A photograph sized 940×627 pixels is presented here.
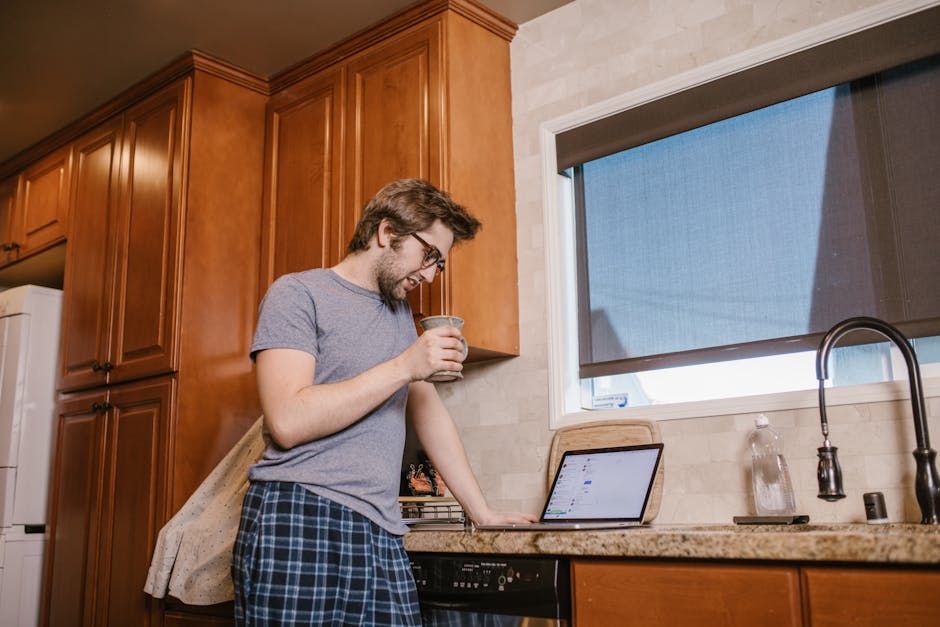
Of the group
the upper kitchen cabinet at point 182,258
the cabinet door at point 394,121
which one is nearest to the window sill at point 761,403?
the cabinet door at point 394,121

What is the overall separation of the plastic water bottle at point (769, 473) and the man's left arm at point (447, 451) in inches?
20.5

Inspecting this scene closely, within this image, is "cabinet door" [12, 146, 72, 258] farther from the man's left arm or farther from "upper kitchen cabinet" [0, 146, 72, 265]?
the man's left arm

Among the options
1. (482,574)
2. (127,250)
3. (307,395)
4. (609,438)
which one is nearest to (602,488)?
(609,438)

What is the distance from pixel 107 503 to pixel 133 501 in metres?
0.18

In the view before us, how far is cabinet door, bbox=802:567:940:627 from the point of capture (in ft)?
3.87

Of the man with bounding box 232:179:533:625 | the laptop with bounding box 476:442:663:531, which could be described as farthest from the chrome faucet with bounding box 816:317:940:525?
the man with bounding box 232:179:533:625

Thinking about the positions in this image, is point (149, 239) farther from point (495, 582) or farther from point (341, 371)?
point (495, 582)

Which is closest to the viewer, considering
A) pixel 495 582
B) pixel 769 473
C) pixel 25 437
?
pixel 495 582

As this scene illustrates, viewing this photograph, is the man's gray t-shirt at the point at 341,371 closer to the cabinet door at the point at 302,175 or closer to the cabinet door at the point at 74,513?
the cabinet door at the point at 302,175

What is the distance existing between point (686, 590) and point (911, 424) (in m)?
0.72

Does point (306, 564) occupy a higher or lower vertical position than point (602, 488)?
lower

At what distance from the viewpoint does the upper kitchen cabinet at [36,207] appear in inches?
135

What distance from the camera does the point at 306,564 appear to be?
4.96ft

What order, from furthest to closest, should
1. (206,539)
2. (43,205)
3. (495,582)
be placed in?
(43,205)
(206,539)
(495,582)
